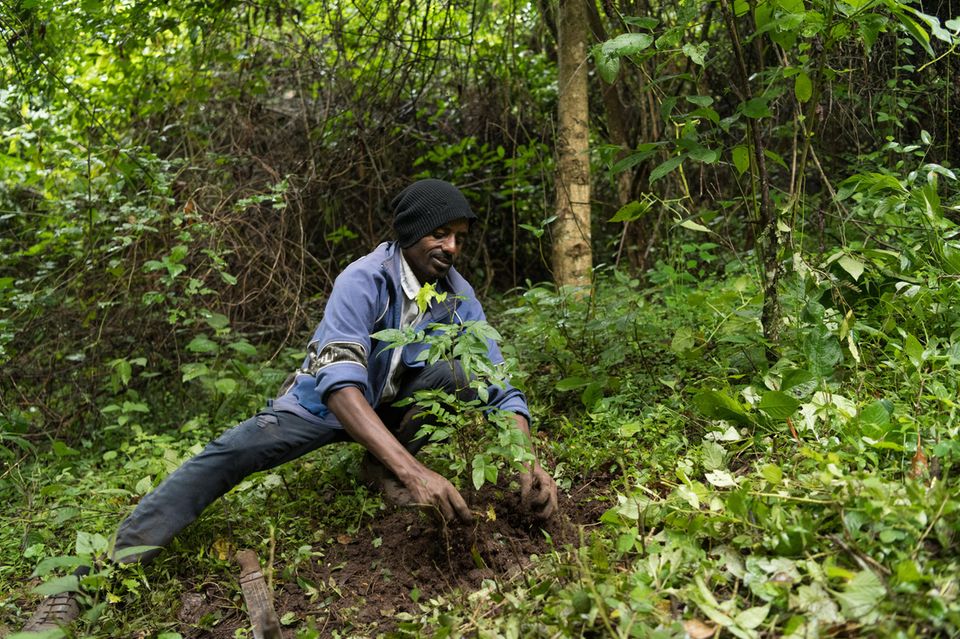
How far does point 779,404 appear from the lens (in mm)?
2633

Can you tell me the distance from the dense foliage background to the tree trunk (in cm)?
14

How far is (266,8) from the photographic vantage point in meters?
5.33

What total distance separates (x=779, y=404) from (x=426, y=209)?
1.45m

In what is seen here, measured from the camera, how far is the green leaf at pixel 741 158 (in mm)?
2984

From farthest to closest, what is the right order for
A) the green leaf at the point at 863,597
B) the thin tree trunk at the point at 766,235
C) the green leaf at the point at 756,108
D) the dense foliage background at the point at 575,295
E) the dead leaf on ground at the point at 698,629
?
1. the thin tree trunk at the point at 766,235
2. the green leaf at the point at 756,108
3. the dense foliage background at the point at 575,295
4. the dead leaf on ground at the point at 698,629
5. the green leaf at the point at 863,597

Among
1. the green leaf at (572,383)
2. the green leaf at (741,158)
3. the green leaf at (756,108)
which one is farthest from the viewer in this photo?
the green leaf at (572,383)

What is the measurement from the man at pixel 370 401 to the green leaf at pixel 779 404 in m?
0.78

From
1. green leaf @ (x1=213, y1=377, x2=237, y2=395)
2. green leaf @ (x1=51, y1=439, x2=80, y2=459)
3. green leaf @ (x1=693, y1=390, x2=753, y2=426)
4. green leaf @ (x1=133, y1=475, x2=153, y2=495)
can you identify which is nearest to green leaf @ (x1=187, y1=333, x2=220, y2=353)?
green leaf @ (x1=213, y1=377, x2=237, y2=395)

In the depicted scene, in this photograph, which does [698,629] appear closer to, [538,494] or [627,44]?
[538,494]

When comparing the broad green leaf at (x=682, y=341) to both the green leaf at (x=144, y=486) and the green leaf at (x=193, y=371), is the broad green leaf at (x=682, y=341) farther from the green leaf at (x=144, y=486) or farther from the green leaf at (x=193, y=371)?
the green leaf at (x=193, y=371)

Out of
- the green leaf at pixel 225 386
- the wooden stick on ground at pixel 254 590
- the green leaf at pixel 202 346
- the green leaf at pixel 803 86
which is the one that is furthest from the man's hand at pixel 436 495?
the green leaf at pixel 202 346

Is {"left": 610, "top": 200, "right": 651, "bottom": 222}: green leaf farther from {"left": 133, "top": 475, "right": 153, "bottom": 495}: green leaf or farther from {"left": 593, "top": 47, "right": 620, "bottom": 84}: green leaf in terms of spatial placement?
{"left": 133, "top": 475, "right": 153, "bottom": 495}: green leaf

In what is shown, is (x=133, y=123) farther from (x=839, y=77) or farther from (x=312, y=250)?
(x=839, y=77)

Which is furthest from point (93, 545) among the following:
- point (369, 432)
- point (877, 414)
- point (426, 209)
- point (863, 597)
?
point (877, 414)
